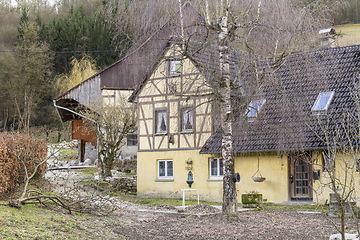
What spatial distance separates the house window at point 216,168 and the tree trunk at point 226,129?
6.01m

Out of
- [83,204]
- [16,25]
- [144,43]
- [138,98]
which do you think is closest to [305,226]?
[83,204]

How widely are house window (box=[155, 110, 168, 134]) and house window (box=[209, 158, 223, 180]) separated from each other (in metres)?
2.97

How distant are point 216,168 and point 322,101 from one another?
16.9ft

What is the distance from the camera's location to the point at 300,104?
1180cm

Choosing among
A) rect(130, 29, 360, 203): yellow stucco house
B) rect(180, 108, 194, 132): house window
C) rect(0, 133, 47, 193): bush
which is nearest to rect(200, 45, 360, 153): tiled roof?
rect(130, 29, 360, 203): yellow stucco house

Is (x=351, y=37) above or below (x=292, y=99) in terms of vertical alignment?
above

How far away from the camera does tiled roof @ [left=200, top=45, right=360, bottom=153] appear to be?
11.6m

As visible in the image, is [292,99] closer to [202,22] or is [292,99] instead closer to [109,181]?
[202,22]

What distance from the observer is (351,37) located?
3606 cm

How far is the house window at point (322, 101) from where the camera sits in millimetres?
14930

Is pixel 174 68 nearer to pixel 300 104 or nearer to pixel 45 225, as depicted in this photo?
pixel 300 104

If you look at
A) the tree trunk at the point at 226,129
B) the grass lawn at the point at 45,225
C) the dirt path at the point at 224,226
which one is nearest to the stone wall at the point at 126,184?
the dirt path at the point at 224,226

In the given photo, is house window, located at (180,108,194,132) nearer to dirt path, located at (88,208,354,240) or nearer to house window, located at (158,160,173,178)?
house window, located at (158,160,173,178)

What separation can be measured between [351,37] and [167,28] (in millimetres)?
29009
